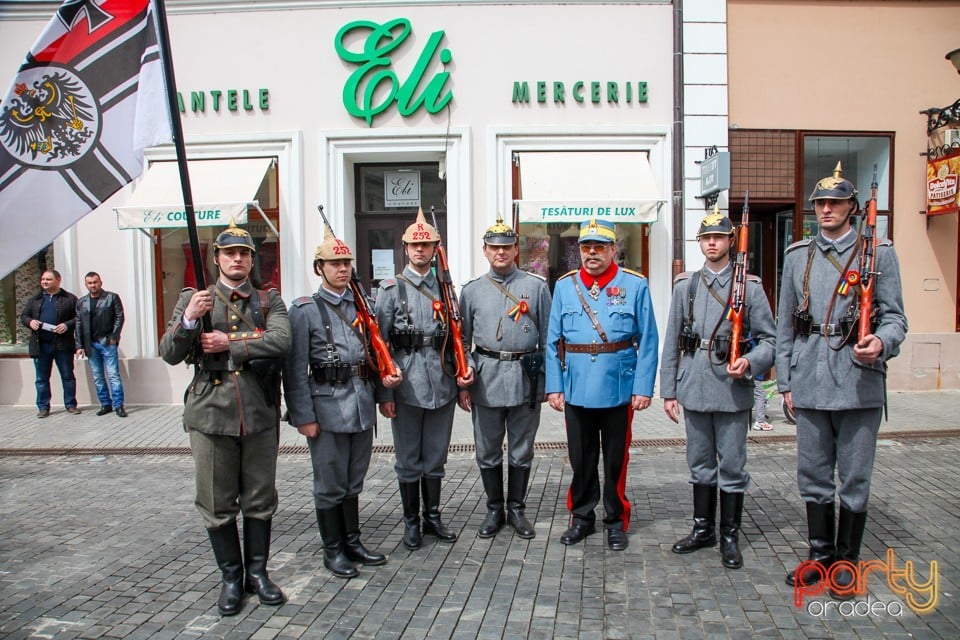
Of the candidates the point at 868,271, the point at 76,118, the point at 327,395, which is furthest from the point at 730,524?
the point at 76,118

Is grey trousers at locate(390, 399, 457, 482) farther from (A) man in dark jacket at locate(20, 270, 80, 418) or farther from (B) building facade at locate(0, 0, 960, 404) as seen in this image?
(A) man in dark jacket at locate(20, 270, 80, 418)

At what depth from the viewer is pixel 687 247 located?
961 cm

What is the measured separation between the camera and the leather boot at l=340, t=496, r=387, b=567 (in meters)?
4.10

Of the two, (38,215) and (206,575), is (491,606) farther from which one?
(38,215)

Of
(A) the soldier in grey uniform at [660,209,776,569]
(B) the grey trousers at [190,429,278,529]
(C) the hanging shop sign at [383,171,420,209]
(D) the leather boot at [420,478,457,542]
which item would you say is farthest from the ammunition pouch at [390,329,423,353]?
(C) the hanging shop sign at [383,171,420,209]

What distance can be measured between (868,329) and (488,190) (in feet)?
21.6

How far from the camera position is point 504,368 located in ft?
14.7

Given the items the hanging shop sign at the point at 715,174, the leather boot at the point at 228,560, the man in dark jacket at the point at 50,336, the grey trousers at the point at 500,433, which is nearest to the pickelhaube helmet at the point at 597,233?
the grey trousers at the point at 500,433

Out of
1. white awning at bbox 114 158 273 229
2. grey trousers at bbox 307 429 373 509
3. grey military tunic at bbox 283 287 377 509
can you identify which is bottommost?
grey trousers at bbox 307 429 373 509

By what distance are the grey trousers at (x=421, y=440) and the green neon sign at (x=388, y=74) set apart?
6164 mm

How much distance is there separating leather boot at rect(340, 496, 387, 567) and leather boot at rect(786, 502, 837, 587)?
92.3 inches

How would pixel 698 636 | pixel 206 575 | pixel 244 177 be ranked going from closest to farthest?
pixel 698 636 < pixel 206 575 < pixel 244 177

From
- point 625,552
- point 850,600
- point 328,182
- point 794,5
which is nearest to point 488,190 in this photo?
point 328,182

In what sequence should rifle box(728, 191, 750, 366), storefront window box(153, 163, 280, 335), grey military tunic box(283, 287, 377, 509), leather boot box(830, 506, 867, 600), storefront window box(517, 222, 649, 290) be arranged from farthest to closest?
1. storefront window box(517, 222, 649, 290)
2. storefront window box(153, 163, 280, 335)
3. rifle box(728, 191, 750, 366)
4. grey military tunic box(283, 287, 377, 509)
5. leather boot box(830, 506, 867, 600)
